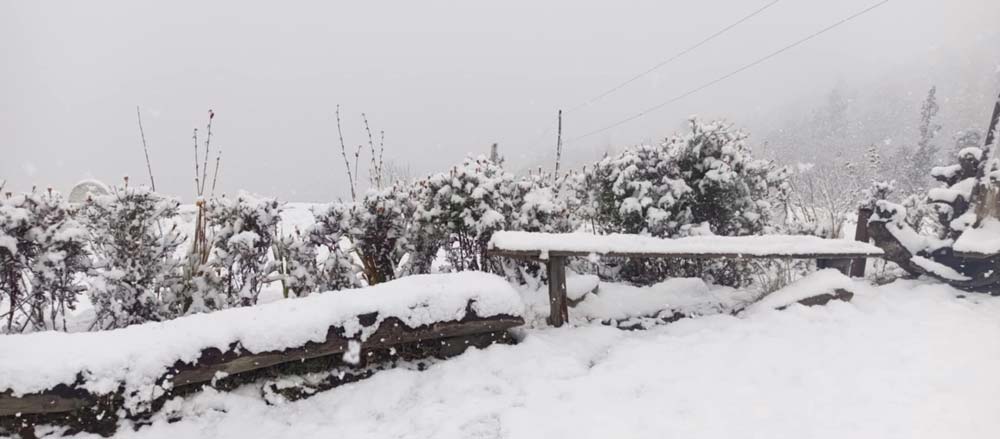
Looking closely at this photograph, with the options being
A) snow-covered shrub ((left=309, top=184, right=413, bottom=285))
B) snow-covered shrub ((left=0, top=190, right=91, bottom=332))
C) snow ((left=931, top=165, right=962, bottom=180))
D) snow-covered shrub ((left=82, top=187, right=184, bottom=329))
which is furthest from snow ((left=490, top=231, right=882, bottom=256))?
snow-covered shrub ((left=0, top=190, right=91, bottom=332))

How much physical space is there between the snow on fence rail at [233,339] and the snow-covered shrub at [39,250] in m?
0.87

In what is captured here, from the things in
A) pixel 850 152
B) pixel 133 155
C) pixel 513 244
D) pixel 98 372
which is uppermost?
pixel 133 155

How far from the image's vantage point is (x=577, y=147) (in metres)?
132

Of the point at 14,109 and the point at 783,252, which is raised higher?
the point at 14,109

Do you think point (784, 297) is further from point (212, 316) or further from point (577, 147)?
point (577, 147)

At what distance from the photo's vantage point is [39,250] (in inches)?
137

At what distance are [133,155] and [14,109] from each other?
74.5 metres

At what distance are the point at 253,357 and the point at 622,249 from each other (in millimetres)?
3111

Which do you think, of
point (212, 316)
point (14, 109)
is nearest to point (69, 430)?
point (212, 316)

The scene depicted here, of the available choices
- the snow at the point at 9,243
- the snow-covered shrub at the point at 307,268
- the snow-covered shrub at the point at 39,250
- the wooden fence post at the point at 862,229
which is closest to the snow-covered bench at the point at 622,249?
the wooden fence post at the point at 862,229

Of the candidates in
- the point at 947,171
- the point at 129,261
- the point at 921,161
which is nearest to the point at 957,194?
the point at 947,171

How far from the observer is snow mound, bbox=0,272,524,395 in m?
2.63

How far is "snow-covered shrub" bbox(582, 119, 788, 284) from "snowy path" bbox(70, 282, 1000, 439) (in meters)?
1.76

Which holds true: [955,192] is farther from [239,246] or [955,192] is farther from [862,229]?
[239,246]
